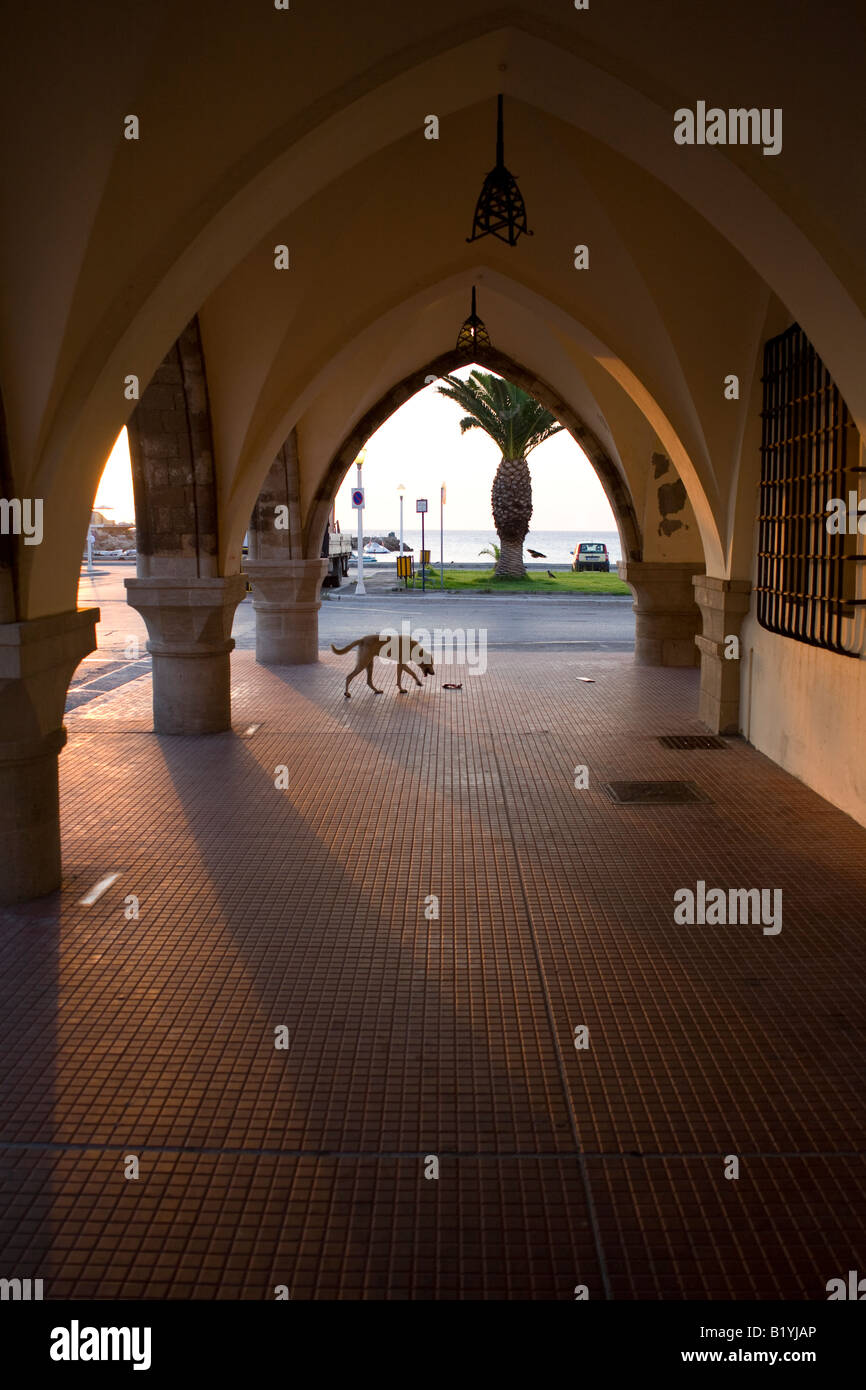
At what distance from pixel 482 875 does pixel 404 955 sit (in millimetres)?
1291

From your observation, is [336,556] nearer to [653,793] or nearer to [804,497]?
[804,497]

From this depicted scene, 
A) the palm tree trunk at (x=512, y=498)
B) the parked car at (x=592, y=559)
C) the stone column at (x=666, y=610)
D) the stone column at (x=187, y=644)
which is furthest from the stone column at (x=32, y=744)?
the parked car at (x=592, y=559)

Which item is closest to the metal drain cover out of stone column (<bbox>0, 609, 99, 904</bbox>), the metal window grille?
the metal window grille

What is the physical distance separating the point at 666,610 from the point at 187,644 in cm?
763

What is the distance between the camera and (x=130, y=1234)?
10.9 ft

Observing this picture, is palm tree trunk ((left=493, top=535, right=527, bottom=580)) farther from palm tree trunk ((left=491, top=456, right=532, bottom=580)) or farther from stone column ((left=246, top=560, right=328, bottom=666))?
stone column ((left=246, top=560, right=328, bottom=666))

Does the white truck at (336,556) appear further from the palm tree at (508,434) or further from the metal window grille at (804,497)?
the metal window grille at (804,497)

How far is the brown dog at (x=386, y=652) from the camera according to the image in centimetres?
1273

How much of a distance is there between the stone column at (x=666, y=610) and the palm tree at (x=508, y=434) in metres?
15.7

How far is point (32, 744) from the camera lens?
604 cm

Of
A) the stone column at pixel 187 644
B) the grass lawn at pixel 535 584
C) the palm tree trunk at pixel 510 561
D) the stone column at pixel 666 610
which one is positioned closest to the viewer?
the stone column at pixel 187 644

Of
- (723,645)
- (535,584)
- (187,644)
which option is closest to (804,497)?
(723,645)
